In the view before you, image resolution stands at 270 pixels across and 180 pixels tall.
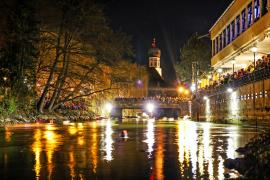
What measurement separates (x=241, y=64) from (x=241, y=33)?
12.4 meters

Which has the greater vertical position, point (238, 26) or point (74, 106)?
point (238, 26)

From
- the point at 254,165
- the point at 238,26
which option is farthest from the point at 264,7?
the point at 254,165

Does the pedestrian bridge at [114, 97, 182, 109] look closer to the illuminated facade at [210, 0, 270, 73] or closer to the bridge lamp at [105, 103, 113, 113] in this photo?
the bridge lamp at [105, 103, 113, 113]

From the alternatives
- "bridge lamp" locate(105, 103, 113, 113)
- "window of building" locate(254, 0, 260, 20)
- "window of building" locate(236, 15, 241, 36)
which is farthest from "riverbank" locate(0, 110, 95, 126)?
"bridge lamp" locate(105, 103, 113, 113)

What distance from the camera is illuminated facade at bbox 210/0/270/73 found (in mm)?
45331

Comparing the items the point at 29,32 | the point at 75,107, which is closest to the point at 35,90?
the point at 29,32

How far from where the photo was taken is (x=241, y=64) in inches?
2635

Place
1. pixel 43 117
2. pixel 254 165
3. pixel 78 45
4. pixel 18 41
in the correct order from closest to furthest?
pixel 254 165
pixel 18 41
pixel 43 117
pixel 78 45

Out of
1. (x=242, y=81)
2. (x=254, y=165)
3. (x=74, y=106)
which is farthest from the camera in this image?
(x=74, y=106)

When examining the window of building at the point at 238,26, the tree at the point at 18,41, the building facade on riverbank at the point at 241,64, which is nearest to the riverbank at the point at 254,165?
the building facade on riverbank at the point at 241,64

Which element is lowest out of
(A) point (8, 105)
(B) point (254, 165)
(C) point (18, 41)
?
(B) point (254, 165)

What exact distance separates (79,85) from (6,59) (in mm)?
11754

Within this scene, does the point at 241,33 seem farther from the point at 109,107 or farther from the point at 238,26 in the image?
the point at 109,107

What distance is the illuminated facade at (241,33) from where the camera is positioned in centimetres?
4533
